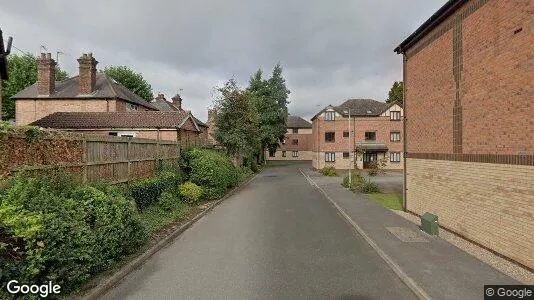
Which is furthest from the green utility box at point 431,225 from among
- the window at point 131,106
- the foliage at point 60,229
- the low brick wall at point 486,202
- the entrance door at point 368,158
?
the entrance door at point 368,158

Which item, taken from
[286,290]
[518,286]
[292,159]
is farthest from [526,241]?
[292,159]

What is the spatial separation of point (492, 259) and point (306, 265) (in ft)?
15.9

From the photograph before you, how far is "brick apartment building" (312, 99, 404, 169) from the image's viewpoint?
44.4 m

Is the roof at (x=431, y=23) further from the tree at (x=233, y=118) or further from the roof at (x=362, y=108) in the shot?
the roof at (x=362, y=108)

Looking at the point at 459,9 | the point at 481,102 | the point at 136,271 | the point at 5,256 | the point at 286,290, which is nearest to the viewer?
the point at 5,256

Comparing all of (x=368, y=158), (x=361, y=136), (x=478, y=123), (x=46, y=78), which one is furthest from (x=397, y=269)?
(x=368, y=158)

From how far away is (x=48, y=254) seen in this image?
5047 millimetres

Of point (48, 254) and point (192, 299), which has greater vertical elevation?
point (48, 254)

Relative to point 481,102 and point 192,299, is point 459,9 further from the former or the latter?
point 192,299

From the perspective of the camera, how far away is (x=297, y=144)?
80.2 metres

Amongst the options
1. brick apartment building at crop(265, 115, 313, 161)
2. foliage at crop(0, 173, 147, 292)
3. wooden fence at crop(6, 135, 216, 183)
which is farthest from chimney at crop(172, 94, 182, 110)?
foliage at crop(0, 173, 147, 292)

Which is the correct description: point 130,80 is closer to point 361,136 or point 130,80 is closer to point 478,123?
point 361,136

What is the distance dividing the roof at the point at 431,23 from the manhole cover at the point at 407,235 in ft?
25.6

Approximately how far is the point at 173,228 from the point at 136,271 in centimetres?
383
